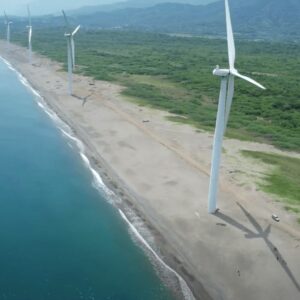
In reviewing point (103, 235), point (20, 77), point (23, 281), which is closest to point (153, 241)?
point (103, 235)

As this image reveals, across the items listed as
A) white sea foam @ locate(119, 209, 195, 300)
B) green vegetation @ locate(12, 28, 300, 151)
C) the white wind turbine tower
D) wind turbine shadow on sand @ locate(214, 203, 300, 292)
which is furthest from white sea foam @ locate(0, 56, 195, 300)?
green vegetation @ locate(12, 28, 300, 151)

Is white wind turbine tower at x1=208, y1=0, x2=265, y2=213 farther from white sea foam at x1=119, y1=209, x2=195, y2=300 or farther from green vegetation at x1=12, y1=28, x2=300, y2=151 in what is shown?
green vegetation at x1=12, y1=28, x2=300, y2=151

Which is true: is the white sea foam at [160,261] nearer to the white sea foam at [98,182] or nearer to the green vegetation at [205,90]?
the white sea foam at [98,182]

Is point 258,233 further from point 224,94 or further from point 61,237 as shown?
point 61,237

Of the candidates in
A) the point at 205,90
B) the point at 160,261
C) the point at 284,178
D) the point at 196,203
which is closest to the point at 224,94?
the point at 196,203

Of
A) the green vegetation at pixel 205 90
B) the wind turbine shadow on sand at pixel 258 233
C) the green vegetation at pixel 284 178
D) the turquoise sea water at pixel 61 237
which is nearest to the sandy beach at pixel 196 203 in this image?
the wind turbine shadow on sand at pixel 258 233

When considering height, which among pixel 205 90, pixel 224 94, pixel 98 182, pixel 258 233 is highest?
pixel 224 94

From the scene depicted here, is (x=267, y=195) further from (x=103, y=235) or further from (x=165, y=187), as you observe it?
(x=103, y=235)
